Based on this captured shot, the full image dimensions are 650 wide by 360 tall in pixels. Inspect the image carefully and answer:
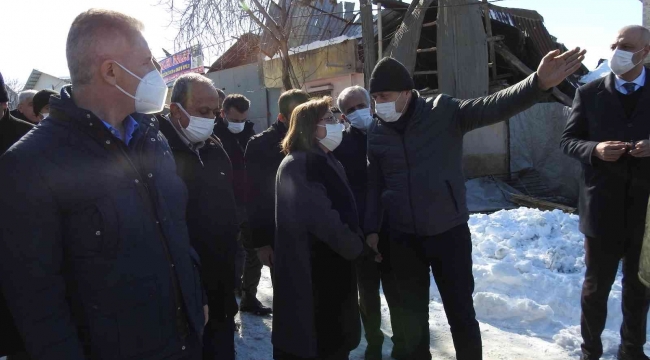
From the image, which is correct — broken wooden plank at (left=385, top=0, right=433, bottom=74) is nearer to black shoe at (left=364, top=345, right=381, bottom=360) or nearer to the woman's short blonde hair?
black shoe at (left=364, top=345, right=381, bottom=360)

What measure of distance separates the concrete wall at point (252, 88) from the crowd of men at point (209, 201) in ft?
39.4

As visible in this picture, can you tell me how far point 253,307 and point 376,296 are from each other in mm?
1496

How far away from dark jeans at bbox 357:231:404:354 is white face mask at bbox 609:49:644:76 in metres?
2.00

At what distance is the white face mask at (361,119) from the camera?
3.92m

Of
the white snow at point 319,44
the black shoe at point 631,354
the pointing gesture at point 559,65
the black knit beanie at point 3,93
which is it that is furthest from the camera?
the white snow at point 319,44

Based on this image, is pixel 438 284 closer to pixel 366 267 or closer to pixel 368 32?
pixel 366 267

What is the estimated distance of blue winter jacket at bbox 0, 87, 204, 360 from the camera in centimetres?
152

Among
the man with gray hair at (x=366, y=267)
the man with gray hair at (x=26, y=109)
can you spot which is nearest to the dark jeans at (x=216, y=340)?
the man with gray hair at (x=366, y=267)

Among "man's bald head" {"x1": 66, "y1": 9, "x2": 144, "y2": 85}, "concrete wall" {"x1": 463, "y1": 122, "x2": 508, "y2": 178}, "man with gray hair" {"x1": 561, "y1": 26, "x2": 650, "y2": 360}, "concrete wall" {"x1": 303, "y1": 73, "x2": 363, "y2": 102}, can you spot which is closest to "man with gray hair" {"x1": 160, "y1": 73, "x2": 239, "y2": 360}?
"man's bald head" {"x1": 66, "y1": 9, "x2": 144, "y2": 85}

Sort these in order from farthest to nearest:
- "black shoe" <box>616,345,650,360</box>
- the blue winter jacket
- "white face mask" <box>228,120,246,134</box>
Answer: "white face mask" <box>228,120,246,134</box> < "black shoe" <box>616,345,650,360</box> < the blue winter jacket

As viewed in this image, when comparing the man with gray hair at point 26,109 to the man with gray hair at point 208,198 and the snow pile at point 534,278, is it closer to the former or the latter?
the man with gray hair at point 208,198

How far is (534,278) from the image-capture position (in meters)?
5.02

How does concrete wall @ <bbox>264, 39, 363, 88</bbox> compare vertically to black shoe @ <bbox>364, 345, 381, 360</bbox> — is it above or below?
above

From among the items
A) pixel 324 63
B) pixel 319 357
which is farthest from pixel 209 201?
pixel 324 63
